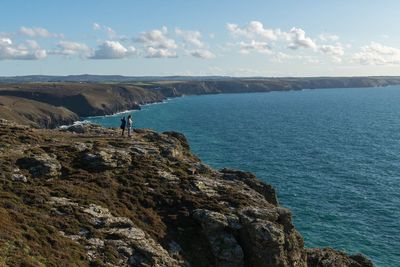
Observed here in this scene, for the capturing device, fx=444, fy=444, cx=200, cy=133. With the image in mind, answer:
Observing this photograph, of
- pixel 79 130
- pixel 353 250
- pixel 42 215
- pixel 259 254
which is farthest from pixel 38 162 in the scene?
pixel 353 250

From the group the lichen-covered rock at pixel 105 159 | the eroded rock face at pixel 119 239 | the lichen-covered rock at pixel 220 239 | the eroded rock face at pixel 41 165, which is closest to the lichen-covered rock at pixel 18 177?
the eroded rock face at pixel 41 165

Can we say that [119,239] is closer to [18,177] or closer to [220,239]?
[220,239]

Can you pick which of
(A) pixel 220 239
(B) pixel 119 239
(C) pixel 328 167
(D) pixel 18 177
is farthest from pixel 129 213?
(C) pixel 328 167

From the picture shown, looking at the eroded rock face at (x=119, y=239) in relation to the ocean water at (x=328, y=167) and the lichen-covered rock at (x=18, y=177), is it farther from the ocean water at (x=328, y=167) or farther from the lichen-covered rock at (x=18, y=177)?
the ocean water at (x=328, y=167)

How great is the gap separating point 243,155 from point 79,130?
54.4 m

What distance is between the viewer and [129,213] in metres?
34.2

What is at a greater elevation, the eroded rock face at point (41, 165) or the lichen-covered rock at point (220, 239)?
the eroded rock face at point (41, 165)

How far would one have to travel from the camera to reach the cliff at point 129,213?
2736cm

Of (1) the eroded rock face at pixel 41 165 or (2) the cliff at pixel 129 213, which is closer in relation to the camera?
(2) the cliff at pixel 129 213

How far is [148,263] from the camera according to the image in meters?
28.6

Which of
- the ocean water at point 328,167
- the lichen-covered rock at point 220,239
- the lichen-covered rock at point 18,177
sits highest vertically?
the lichen-covered rock at point 18,177

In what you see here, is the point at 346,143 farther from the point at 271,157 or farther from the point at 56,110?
the point at 56,110

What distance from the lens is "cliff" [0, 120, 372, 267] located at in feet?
89.8

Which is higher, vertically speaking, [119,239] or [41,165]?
[41,165]
